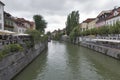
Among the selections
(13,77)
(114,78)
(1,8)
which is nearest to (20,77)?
(13,77)

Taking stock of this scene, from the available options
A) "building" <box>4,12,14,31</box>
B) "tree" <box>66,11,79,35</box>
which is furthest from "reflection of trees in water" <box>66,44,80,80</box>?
"tree" <box>66,11,79,35</box>

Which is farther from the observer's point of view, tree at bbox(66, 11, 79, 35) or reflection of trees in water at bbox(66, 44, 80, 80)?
tree at bbox(66, 11, 79, 35)

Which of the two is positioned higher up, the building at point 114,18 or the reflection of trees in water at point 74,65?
the building at point 114,18

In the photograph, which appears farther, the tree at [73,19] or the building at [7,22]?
the tree at [73,19]

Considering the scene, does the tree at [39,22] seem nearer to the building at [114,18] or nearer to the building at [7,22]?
the building at [7,22]

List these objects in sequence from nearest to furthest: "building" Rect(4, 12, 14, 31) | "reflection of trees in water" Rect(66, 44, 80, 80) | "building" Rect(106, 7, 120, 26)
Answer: "reflection of trees in water" Rect(66, 44, 80, 80)
"building" Rect(106, 7, 120, 26)
"building" Rect(4, 12, 14, 31)

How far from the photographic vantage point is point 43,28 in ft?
264

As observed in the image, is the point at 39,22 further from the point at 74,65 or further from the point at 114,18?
the point at 74,65

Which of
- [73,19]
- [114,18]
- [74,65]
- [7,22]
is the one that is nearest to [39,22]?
[73,19]

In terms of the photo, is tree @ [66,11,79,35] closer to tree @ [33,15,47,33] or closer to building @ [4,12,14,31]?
tree @ [33,15,47,33]

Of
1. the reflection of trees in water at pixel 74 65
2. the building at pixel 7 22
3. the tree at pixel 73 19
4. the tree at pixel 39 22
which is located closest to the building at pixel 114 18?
the reflection of trees in water at pixel 74 65

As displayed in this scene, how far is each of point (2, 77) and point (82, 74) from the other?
7.64 meters

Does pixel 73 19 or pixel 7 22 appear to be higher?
pixel 73 19

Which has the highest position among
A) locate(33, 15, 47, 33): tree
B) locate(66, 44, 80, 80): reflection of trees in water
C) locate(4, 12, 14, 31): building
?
locate(33, 15, 47, 33): tree
